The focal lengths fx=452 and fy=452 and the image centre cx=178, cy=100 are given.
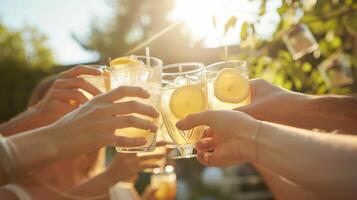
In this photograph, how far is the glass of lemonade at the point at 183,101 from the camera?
64.7 inches

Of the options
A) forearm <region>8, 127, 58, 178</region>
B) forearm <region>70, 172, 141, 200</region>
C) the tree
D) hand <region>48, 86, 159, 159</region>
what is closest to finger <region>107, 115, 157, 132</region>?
hand <region>48, 86, 159, 159</region>

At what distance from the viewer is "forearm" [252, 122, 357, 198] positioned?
1.09m

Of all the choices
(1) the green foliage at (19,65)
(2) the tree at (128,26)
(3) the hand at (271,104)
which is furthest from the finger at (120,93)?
(2) the tree at (128,26)

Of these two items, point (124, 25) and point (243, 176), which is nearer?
point (243, 176)

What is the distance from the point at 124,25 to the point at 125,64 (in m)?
22.0

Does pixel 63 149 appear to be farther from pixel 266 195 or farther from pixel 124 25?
pixel 124 25

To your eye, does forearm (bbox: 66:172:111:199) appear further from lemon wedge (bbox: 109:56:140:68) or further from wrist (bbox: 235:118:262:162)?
wrist (bbox: 235:118:262:162)

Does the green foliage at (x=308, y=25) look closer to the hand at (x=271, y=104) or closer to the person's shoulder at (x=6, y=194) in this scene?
the hand at (x=271, y=104)

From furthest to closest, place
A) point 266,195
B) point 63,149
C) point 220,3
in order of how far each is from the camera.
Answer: point 266,195, point 220,3, point 63,149

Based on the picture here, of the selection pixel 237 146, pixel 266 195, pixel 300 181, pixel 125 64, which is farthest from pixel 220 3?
pixel 266 195

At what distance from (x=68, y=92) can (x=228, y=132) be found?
0.77 metres

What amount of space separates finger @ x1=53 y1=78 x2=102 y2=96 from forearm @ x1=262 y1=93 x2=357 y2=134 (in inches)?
27.5

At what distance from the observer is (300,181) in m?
1.17

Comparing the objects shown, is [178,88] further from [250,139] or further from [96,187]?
[96,187]
